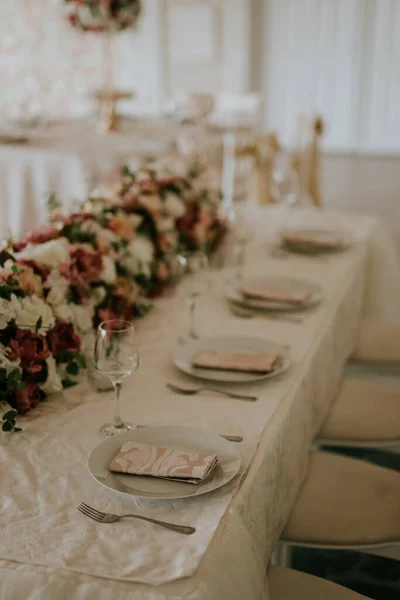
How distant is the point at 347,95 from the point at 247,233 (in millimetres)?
5368

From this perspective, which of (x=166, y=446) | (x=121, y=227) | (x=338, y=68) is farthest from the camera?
(x=338, y=68)

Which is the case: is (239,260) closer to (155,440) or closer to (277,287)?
(277,287)

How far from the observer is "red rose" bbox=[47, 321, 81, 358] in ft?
4.60

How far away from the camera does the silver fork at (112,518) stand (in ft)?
3.30

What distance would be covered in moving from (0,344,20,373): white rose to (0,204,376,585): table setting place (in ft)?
0.36

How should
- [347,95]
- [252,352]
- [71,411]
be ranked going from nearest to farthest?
[71,411]
[252,352]
[347,95]

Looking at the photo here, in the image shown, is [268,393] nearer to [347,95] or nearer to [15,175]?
[15,175]

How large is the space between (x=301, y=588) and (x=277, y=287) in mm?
975

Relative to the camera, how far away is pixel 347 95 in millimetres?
7188

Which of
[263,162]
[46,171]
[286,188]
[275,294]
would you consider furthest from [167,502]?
[46,171]

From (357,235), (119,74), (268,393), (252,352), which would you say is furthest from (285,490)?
(119,74)

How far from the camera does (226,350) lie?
1.65 meters

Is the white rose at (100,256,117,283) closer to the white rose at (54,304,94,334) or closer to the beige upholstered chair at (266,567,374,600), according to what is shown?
the white rose at (54,304,94,334)

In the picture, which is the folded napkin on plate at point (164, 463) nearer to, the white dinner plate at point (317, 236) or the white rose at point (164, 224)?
the white rose at point (164, 224)
